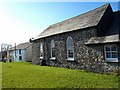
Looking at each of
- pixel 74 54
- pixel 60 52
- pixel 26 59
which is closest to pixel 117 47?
pixel 74 54

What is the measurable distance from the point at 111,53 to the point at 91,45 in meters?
2.54

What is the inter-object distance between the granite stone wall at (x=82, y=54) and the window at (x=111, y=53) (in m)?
0.40

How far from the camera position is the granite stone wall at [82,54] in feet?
56.5

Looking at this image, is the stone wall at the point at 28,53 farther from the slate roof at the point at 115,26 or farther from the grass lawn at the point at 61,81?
the grass lawn at the point at 61,81

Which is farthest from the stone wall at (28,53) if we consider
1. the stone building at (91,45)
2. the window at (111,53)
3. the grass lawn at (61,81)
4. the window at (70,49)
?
the window at (111,53)

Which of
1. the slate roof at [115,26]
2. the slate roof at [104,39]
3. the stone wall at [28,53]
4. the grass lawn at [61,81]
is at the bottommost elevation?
the grass lawn at [61,81]

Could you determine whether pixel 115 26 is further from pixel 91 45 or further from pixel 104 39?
pixel 91 45

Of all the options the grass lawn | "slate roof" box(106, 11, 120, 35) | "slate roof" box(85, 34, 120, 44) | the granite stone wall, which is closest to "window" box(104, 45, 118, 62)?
the granite stone wall

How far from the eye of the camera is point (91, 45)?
18.5 m

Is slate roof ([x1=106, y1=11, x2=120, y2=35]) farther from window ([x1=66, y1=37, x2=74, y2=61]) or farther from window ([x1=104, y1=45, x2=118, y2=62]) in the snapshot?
window ([x1=66, y1=37, x2=74, y2=61])

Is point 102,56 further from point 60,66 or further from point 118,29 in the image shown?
point 60,66

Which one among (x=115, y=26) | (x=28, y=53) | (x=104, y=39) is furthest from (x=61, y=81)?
(x=28, y=53)

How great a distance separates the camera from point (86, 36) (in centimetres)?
1959

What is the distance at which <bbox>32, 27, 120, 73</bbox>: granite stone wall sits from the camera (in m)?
17.2
